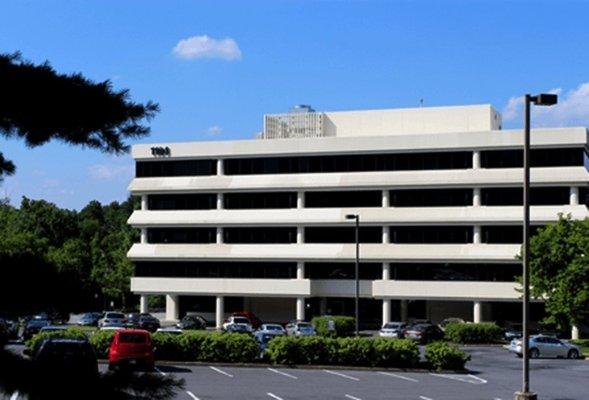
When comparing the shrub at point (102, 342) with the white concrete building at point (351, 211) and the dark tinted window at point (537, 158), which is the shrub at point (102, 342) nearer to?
the white concrete building at point (351, 211)

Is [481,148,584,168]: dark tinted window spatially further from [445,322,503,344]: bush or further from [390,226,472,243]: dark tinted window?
[445,322,503,344]: bush

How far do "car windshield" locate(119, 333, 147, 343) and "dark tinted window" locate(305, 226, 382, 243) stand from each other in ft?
133

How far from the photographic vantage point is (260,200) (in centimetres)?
7606

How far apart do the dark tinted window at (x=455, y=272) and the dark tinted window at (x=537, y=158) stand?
7.52 m

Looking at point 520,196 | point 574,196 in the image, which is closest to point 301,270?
point 520,196

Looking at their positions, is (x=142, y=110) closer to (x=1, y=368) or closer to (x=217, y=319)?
(x=1, y=368)

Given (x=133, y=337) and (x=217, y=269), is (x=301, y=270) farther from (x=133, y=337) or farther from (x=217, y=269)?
(x=133, y=337)

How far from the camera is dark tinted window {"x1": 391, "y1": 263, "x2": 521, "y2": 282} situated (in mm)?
68438

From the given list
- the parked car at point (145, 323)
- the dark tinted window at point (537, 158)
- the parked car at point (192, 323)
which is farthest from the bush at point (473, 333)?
the parked car at point (145, 323)

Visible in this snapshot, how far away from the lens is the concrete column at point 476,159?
6962 centimetres

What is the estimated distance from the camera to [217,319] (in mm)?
76938

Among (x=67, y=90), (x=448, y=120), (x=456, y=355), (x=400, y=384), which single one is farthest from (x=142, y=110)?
(x=448, y=120)

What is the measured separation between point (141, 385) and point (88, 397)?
0.28m

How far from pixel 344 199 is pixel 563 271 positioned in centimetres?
2162
